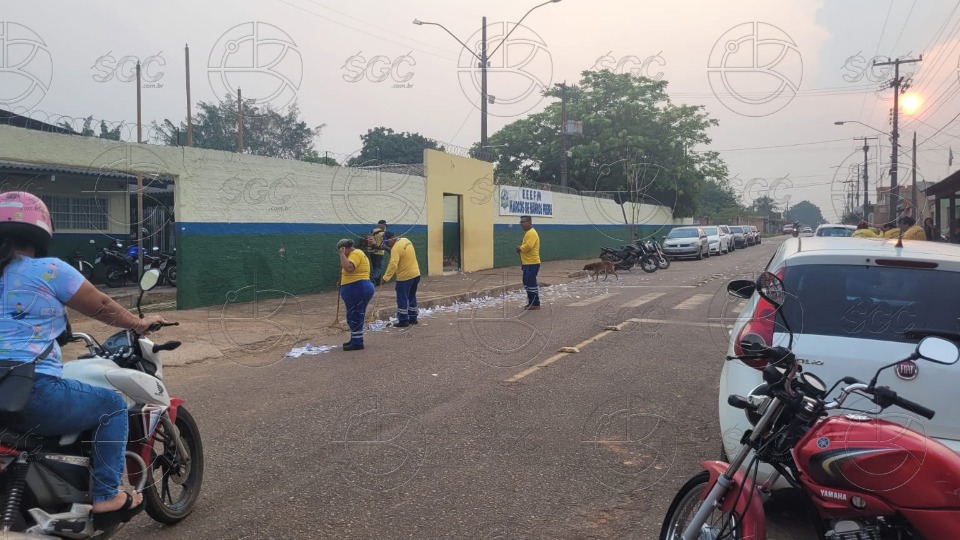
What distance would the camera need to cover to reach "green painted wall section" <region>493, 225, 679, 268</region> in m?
24.1

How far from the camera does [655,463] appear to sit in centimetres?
471

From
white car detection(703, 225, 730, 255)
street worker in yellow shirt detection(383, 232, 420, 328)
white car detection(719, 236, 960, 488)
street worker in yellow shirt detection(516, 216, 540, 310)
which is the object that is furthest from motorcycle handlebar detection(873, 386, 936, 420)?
white car detection(703, 225, 730, 255)

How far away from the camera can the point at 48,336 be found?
9.77 ft

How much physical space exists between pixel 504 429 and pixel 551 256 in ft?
77.1

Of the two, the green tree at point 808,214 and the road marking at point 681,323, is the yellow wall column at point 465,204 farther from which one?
the green tree at point 808,214

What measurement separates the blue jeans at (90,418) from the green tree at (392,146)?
2868cm

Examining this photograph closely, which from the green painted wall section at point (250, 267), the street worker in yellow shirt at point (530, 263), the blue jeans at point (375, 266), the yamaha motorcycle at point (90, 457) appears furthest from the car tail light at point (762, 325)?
the blue jeans at point (375, 266)

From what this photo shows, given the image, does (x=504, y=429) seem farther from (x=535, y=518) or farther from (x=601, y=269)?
(x=601, y=269)

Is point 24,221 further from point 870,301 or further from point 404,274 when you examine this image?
point 404,274

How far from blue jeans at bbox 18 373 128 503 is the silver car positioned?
89.6ft

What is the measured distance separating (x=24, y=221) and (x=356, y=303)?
6.35 m

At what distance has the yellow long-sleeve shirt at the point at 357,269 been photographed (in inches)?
368

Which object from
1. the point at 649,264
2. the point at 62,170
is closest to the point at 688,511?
the point at 62,170

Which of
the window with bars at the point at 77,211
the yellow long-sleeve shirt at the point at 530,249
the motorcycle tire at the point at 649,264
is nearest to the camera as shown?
the yellow long-sleeve shirt at the point at 530,249
